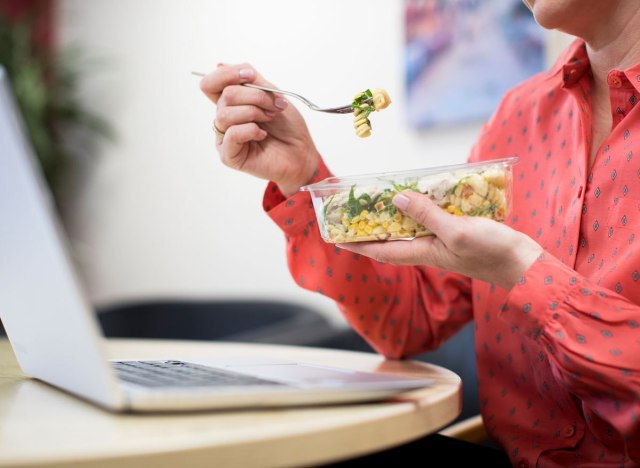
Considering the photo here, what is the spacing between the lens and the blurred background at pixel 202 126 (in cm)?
238

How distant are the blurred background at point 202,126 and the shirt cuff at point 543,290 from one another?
111 centimetres

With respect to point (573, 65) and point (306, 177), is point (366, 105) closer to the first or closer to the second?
point (306, 177)

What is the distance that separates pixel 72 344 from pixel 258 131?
0.53 meters

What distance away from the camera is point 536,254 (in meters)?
0.81

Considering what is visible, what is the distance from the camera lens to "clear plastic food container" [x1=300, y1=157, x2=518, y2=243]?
0.85 metres

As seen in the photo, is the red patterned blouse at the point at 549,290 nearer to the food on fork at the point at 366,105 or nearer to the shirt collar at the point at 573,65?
the shirt collar at the point at 573,65

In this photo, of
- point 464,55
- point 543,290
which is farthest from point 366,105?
point 464,55

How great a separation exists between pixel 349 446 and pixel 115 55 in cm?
370

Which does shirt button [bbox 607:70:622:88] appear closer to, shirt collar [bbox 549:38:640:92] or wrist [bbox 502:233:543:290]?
shirt collar [bbox 549:38:640:92]

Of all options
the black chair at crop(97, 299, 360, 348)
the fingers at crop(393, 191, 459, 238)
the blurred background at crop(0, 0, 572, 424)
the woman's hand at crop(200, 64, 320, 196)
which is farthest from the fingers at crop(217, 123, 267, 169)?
the black chair at crop(97, 299, 360, 348)

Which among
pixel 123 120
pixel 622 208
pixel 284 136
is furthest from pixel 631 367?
pixel 123 120

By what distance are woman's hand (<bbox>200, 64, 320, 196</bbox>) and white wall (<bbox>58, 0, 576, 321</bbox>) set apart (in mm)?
1209

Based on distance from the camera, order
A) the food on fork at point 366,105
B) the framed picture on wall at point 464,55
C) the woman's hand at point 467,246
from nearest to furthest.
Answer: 1. the woman's hand at point 467,246
2. the food on fork at point 366,105
3. the framed picture on wall at point 464,55

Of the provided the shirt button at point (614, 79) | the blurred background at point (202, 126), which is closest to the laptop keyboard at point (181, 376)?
the shirt button at point (614, 79)
